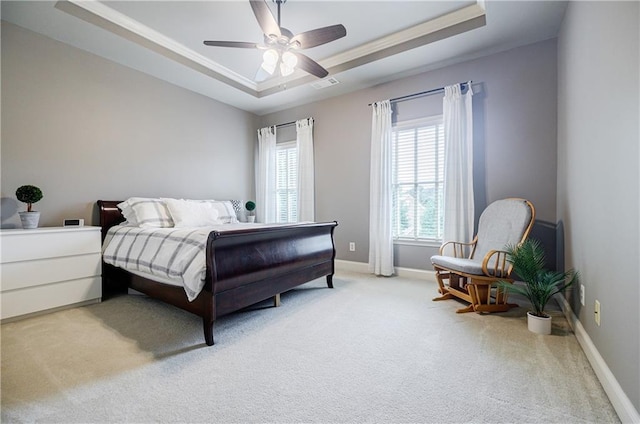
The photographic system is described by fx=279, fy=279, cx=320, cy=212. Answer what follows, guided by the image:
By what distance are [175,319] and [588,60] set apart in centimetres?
366

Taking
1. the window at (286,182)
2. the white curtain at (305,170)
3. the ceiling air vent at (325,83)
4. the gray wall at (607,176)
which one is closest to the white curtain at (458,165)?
the gray wall at (607,176)

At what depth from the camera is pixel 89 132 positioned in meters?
3.19

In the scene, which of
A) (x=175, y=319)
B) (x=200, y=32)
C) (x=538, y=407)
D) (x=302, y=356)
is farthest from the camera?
(x=200, y=32)

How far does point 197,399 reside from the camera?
1.39 metres

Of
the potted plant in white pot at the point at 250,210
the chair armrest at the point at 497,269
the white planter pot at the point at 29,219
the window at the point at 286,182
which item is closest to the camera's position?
the chair armrest at the point at 497,269

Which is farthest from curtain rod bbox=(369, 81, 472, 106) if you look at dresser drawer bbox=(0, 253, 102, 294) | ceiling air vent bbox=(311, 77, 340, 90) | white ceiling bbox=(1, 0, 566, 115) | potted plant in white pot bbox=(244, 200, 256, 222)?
dresser drawer bbox=(0, 253, 102, 294)

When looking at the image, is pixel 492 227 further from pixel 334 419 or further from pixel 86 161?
pixel 86 161

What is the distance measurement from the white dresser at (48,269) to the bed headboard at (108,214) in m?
0.42

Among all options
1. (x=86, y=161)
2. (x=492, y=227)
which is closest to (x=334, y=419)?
→ (x=492, y=227)

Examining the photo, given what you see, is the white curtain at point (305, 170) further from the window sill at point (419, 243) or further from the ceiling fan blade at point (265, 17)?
the ceiling fan blade at point (265, 17)

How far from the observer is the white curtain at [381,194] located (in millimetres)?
3777

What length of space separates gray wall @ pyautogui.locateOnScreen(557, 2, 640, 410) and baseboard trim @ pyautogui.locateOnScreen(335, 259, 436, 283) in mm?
1499

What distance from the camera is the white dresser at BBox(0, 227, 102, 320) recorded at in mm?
2316

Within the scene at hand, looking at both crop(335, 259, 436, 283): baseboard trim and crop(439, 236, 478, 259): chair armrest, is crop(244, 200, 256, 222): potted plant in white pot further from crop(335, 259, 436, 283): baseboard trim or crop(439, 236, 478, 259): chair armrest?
crop(439, 236, 478, 259): chair armrest
